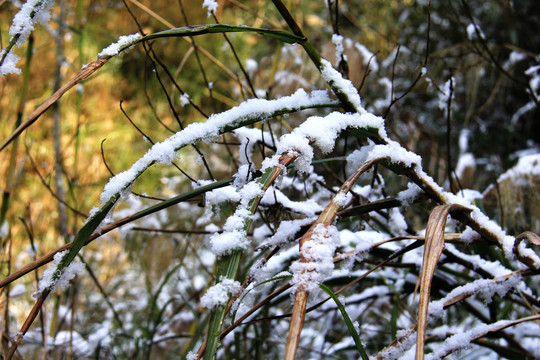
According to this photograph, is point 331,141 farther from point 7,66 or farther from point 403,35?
point 403,35

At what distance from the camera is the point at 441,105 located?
829mm

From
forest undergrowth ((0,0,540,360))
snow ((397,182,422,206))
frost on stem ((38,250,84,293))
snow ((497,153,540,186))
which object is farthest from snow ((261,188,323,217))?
snow ((497,153,540,186))

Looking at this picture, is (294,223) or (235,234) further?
(294,223)

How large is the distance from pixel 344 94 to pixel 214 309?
0.26 m

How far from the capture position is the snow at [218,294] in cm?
29

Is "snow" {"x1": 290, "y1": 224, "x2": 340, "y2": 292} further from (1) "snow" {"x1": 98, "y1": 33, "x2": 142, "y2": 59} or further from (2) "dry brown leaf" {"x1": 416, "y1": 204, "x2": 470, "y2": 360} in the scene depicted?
(1) "snow" {"x1": 98, "y1": 33, "x2": 142, "y2": 59}

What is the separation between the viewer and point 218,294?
29cm

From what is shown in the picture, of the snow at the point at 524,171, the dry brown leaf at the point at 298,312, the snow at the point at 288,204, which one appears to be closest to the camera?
the dry brown leaf at the point at 298,312

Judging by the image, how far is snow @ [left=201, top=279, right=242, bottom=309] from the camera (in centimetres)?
29

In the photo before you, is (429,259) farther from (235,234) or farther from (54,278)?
(54,278)

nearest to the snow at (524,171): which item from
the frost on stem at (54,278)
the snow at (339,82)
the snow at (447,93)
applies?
the snow at (447,93)

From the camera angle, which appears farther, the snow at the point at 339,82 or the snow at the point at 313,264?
the snow at the point at 339,82

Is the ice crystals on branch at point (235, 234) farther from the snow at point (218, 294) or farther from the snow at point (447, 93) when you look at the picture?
the snow at point (447, 93)

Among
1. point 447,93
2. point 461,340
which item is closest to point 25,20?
point 461,340
